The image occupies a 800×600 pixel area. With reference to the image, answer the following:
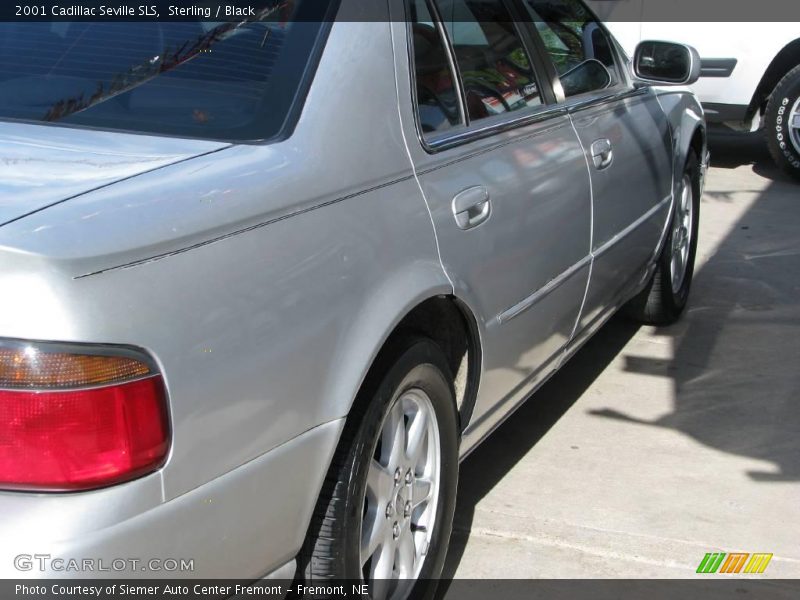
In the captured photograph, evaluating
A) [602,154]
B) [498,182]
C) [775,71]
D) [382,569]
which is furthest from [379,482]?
[775,71]

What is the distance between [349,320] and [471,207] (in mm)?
670

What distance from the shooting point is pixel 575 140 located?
11.3ft

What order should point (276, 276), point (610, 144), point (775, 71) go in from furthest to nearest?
1. point (775, 71)
2. point (610, 144)
3. point (276, 276)

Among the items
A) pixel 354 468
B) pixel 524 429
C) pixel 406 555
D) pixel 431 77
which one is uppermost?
pixel 431 77

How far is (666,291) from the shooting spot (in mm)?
5059

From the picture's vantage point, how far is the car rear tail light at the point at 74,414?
63.2 inches

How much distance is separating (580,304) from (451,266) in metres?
1.15

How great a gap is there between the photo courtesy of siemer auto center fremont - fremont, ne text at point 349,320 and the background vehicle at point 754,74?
4257 millimetres

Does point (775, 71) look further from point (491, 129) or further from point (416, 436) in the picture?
point (416, 436)

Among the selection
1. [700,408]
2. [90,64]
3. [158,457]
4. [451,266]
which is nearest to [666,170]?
[700,408]

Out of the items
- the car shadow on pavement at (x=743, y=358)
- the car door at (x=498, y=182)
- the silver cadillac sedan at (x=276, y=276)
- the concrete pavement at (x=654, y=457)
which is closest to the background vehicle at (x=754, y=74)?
the car shadow on pavement at (x=743, y=358)

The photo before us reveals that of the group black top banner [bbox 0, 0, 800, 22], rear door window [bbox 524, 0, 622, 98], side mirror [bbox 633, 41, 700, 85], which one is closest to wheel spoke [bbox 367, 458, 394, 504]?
black top banner [bbox 0, 0, 800, 22]

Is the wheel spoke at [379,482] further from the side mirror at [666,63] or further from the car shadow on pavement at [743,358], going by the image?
the side mirror at [666,63]

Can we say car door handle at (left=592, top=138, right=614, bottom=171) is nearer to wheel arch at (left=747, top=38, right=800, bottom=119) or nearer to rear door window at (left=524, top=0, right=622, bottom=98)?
rear door window at (left=524, top=0, right=622, bottom=98)
